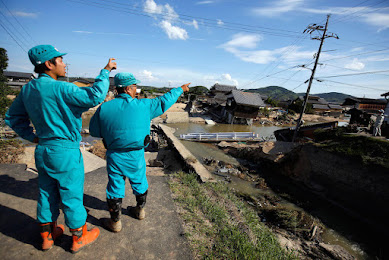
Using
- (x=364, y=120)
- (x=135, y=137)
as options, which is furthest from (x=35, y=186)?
(x=364, y=120)

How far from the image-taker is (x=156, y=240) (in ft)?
7.42

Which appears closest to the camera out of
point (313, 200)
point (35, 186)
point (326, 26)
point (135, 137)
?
point (135, 137)

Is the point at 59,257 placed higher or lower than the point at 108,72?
lower

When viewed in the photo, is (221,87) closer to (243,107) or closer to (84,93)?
(243,107)

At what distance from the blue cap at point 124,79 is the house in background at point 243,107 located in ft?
74.5

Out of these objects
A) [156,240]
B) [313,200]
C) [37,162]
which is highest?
[37,162]

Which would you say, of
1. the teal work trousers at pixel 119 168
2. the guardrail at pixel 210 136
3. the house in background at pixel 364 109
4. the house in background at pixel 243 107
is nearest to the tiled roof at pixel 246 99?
the house in background at pixel 243 107

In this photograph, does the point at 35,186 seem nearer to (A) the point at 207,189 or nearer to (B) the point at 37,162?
(B) the point at 37,162

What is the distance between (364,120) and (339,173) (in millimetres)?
12373

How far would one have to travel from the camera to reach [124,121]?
2.08m

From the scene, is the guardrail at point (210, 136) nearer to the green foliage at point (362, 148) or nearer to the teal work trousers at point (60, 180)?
the green foliage at point (362, 148)

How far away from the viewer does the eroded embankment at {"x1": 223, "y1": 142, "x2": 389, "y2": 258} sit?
5.74 metres

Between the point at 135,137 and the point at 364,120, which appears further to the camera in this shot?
the point at 364,120

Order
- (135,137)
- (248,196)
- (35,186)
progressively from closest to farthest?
(135,137)
(35,186)
(248,196)
